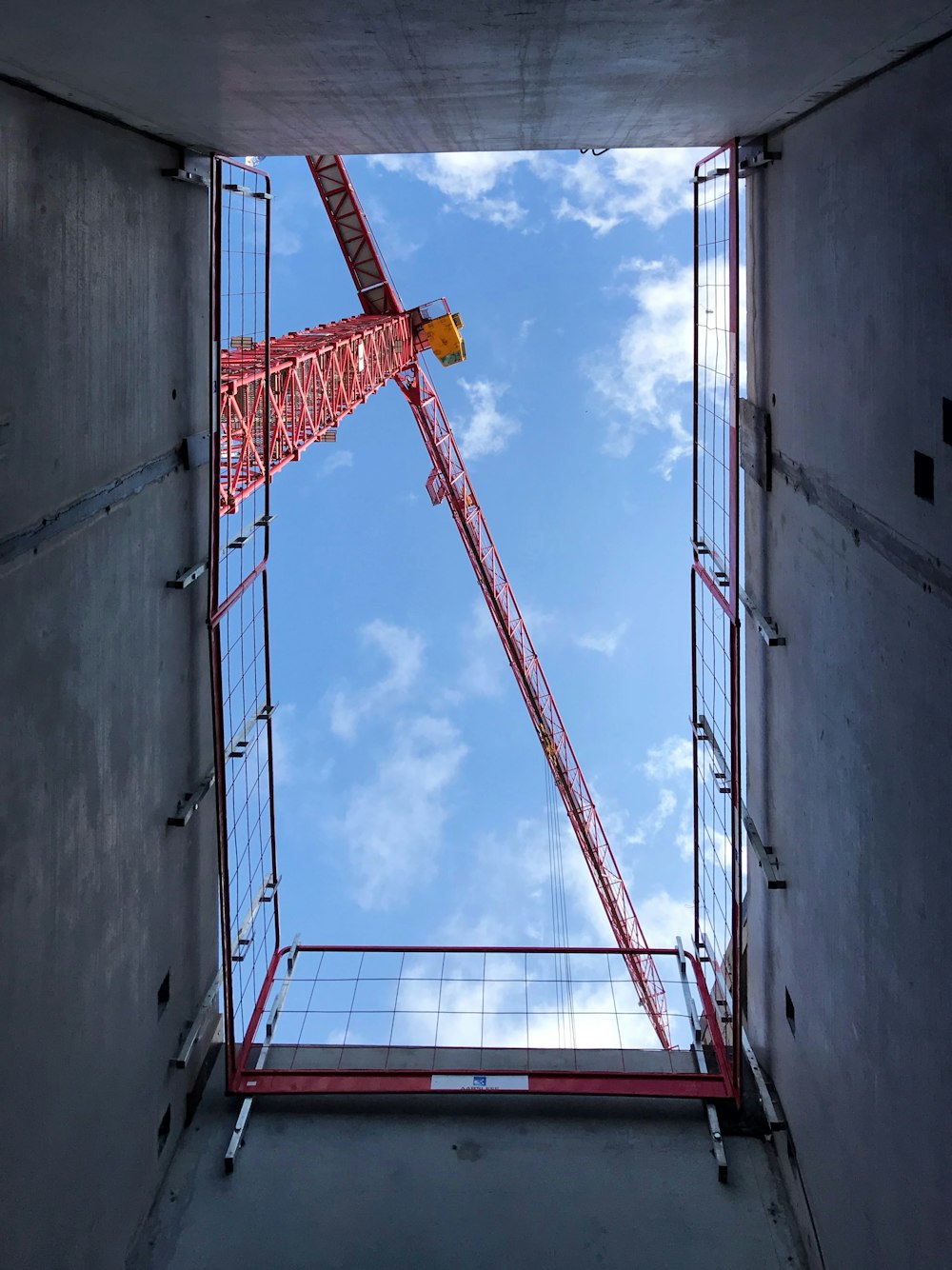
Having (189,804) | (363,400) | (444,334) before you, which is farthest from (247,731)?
(444,334)

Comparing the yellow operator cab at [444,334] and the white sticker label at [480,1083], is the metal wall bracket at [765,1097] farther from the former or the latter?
the yellow operator cab at [444,334]

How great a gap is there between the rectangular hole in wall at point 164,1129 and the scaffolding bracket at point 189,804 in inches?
96.6

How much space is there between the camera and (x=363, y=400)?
21016 mm

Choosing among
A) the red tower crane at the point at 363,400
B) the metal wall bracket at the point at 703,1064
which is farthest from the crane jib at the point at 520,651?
the metal wall bracket at the point at 703,1064

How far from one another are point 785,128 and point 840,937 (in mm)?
6175

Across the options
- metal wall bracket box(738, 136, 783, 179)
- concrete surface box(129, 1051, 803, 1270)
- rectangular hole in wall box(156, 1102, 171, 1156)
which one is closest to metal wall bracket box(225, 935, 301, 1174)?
concrete surface box(129, 1051, 803, 1270)

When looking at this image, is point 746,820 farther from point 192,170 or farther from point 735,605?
point 192,170

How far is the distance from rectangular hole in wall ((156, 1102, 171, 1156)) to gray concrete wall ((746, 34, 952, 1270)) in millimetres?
5334

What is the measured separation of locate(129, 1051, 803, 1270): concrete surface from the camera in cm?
733

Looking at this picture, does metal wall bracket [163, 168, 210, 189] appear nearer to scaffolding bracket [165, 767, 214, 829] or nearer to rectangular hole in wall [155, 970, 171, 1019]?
scaffolding bracket [165, 767, 214, 829]

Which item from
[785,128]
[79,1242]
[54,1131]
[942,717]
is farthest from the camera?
[785,128]

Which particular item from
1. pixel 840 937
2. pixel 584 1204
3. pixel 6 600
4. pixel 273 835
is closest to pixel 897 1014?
pixel 840 937

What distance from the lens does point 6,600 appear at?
5.00 meters

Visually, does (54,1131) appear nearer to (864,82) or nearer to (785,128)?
(864,82)
